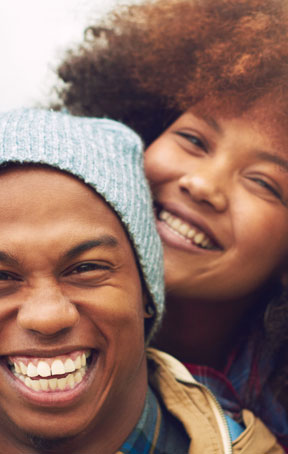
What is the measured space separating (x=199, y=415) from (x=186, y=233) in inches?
33.8

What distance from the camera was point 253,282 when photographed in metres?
2.90

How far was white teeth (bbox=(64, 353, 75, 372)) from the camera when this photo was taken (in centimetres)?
190

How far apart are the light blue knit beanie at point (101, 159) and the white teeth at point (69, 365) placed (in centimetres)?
49

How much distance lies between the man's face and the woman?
2.53 ft

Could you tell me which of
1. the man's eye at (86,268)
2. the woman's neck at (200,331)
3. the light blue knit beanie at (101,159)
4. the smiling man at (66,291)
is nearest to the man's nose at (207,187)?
the light blue knit beanie at (101,159)

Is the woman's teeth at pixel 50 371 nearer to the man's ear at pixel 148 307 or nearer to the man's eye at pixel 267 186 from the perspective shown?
the man's ear at pixel 148 307

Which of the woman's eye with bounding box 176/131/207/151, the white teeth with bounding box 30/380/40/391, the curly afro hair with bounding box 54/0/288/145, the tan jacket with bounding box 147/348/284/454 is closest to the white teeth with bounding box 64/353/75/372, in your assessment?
the white teeth with bounding box 30/380/40/391

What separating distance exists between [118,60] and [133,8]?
0.98 feet

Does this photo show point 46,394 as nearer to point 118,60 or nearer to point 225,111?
point 225,111

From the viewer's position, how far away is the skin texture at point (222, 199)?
264 cm


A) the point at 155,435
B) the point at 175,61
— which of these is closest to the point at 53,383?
the point at 155,435

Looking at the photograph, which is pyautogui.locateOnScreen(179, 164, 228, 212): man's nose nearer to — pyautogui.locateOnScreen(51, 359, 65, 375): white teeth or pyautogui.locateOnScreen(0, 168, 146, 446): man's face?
pyautogui.locateOnScreen(0, 168, 146, 446): man's face

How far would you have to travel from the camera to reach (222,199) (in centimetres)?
265

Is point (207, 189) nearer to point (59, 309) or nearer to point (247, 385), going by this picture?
point (59, 309)
